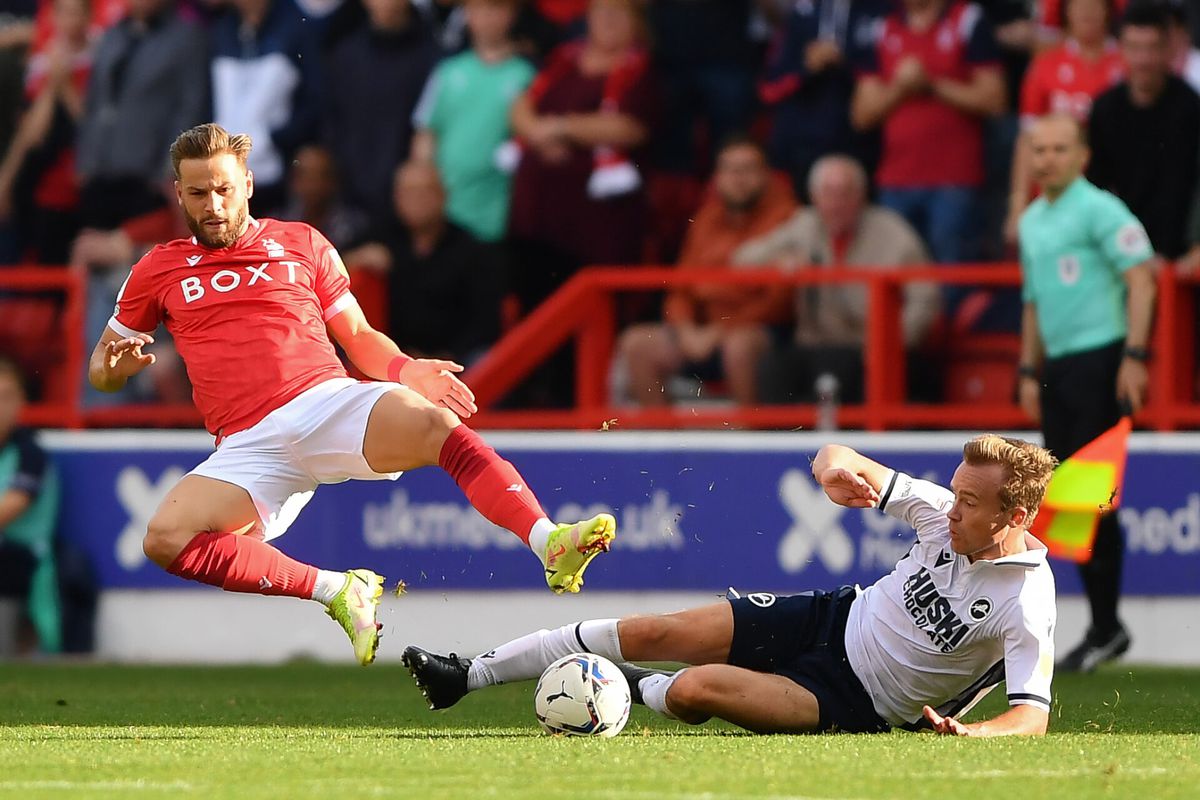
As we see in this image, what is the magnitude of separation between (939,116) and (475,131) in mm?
2630

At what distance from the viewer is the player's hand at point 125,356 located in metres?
7.45

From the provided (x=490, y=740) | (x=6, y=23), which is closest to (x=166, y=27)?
(x=6, y=23)

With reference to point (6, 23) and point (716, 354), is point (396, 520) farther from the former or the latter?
point (6, 23)

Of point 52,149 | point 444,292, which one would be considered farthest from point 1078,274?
point 52,149

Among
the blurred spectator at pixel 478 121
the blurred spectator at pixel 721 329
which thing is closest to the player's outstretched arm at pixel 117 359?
the blurred spectator at pixel 721 329

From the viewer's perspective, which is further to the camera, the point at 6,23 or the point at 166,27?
the point at 6,23

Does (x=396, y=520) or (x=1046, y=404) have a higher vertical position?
(x=1046, y=404)

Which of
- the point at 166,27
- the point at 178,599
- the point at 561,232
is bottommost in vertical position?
the point at 178,599

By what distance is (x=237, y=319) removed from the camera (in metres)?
7.68

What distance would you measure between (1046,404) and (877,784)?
4834 millimetres

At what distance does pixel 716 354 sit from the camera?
11211mm

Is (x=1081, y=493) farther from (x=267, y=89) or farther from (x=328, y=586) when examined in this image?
(x=267, y=89)

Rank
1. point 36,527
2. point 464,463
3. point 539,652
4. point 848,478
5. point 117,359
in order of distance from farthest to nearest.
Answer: point 36,527
point 117,359
point 464,463
point 539,652
point 848,478

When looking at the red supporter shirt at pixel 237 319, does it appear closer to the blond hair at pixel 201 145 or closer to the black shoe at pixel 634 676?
the blond hair at pixel 201 145
